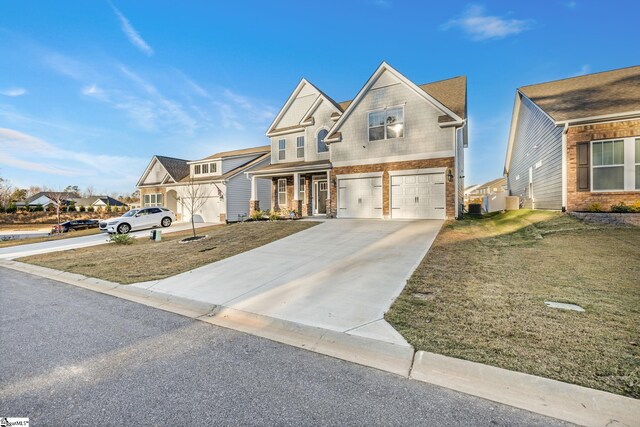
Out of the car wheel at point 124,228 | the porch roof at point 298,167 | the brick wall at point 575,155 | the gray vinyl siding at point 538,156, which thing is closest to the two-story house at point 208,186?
the car wheel at point 124,228

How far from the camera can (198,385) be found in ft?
9.96

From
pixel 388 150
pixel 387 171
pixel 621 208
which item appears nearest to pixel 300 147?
A: pixel 388 150

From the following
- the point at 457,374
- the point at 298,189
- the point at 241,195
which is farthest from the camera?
the point at 241,195

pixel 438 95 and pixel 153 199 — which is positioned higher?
pixel 438 95

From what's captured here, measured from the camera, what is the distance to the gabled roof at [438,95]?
573 inches

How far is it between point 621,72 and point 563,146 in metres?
7.27

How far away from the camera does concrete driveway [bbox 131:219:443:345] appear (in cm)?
471

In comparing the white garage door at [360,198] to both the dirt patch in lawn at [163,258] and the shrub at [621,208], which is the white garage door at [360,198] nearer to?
the dirt patch in lawn at [163,258]

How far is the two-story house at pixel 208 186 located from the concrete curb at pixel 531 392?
835 inches

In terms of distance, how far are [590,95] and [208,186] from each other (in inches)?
1001

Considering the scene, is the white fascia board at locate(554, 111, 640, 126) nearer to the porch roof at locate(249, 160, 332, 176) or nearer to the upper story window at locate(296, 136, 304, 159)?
the porch roof at locate(249, 160, 332, 176)

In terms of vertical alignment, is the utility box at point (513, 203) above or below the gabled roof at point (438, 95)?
below

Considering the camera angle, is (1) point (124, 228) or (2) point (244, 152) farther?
(2) point (244, 152)

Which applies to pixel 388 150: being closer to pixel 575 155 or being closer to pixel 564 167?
pixel 564 167
